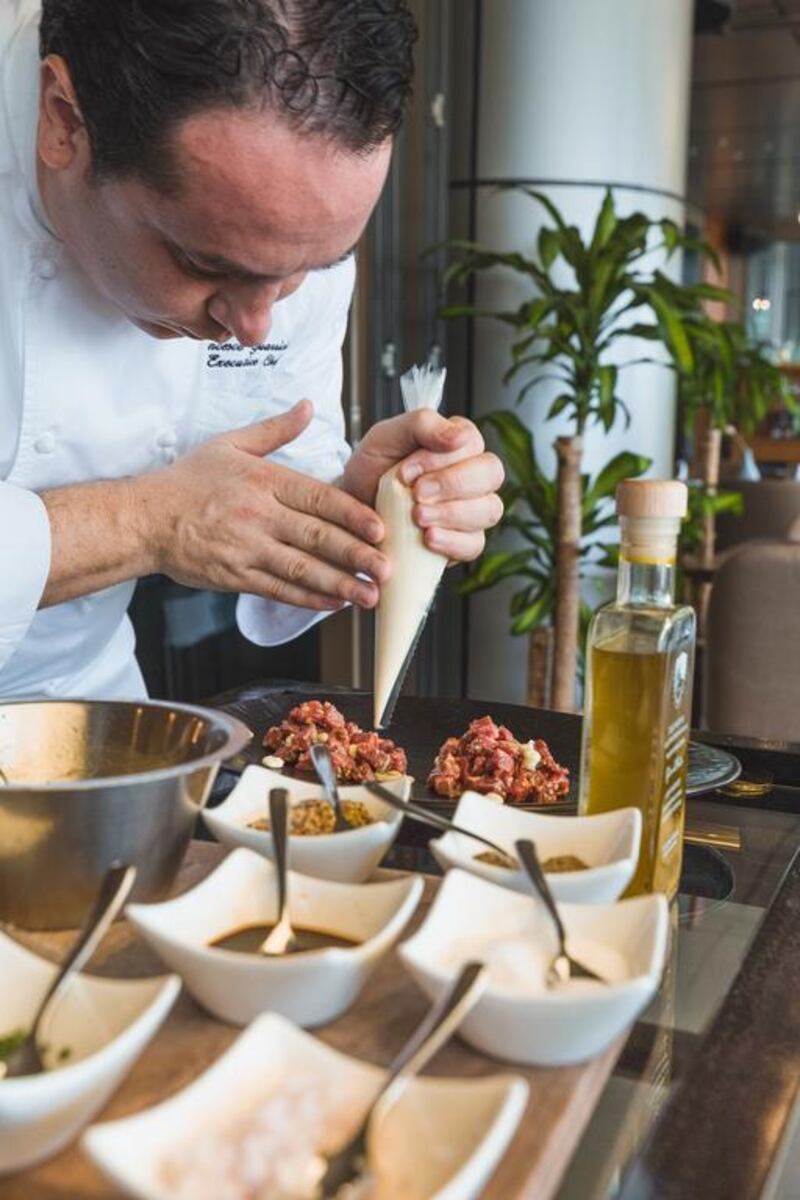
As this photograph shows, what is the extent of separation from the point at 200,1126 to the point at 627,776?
50 centimetres

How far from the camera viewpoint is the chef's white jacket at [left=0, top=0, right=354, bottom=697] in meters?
1.35

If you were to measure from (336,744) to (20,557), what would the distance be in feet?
1.20

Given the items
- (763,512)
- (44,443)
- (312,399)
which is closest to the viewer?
(44,443)

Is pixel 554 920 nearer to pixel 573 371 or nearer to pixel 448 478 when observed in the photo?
pixel 448 478

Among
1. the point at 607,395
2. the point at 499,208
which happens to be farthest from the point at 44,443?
the point at 499,208

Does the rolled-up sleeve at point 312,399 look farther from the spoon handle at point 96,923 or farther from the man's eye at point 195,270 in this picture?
the spoon handle at point 96,923

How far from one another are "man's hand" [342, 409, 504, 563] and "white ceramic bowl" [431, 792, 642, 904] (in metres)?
0.35

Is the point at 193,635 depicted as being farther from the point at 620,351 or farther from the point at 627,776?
the point at 627,776

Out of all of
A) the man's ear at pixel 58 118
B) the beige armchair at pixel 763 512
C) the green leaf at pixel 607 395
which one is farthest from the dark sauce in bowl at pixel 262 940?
the beige armchair at pixel 763 512

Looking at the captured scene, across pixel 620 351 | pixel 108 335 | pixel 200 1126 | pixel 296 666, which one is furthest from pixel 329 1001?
pixel 620 351

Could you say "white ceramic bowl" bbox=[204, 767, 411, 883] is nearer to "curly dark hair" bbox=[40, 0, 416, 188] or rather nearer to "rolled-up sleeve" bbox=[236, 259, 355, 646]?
"curly dark hair" bbox=[40, 0, 416, 188]

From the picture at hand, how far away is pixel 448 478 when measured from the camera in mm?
1219

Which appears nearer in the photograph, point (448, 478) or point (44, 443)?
point (448, 478)

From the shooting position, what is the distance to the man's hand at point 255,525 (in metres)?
1.21
